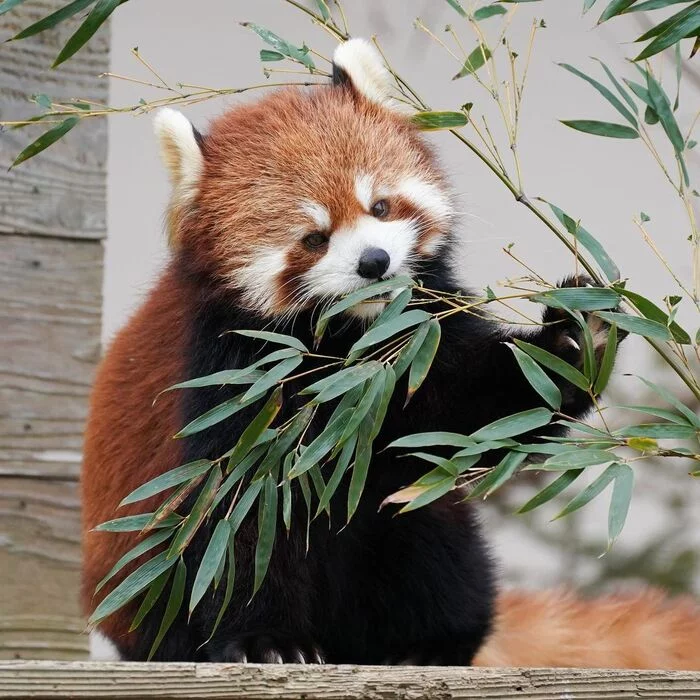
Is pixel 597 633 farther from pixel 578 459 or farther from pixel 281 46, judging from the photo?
pixel 281 46

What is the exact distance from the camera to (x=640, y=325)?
185 centimetres

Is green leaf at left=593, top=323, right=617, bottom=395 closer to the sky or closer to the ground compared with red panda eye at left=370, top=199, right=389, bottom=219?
closer to the sky

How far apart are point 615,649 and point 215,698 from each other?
155 cm

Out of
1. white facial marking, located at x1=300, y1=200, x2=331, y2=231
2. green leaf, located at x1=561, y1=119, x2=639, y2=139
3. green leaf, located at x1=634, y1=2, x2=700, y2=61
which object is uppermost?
green leaf, located at x1=634, y1=2, x2=700, y2=61

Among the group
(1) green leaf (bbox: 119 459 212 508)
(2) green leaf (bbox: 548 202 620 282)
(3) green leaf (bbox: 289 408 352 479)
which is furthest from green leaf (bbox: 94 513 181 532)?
(2) green leaf (bbox: 548 202 620 282)

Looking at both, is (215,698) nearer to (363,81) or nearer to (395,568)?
(395,568)

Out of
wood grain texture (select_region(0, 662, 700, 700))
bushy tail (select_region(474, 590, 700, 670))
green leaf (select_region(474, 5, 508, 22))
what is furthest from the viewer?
bushy tail (select_region(474, 590, 700, 670))

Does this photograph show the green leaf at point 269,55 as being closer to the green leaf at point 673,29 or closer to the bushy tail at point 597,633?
the green leaf at point 673,29

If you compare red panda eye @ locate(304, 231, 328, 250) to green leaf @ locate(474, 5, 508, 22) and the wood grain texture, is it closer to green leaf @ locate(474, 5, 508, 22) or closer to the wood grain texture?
green leaf @ locate(474, 5, 508, 22)

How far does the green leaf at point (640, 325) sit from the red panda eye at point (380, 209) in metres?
0.56

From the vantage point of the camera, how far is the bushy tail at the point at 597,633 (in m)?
2.74

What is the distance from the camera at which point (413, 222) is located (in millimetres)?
2279

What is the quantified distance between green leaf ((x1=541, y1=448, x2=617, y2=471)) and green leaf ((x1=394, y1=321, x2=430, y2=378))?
0.25 m

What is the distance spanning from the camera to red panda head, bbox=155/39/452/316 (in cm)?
218
